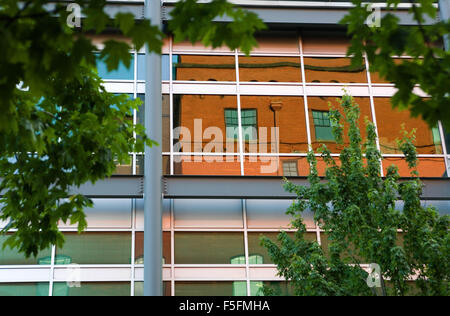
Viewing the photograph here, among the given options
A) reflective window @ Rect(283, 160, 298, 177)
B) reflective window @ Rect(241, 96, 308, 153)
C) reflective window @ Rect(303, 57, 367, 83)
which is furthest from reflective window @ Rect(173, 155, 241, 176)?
reflective window @ Rect(303, 57, 367, 83)

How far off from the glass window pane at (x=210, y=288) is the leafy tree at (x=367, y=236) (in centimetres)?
372

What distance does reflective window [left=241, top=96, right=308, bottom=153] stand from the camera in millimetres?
15227

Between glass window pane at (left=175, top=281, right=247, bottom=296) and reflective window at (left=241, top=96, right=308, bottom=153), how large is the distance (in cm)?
380

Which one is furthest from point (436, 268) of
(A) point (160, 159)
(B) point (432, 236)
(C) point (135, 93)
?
(C) point (135, 93)

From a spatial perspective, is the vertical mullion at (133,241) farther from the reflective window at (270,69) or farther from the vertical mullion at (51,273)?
the reflective window at (270,69)

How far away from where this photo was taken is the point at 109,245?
1410 cm

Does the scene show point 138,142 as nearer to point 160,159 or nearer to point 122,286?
point 160,159

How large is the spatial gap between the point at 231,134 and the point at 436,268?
295 inches

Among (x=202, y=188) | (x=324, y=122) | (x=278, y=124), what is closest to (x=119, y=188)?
(x=202, y=188)

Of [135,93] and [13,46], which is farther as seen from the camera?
[135,93]

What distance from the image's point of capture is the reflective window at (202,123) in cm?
1505

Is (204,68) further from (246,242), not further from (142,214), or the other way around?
(246,242)
